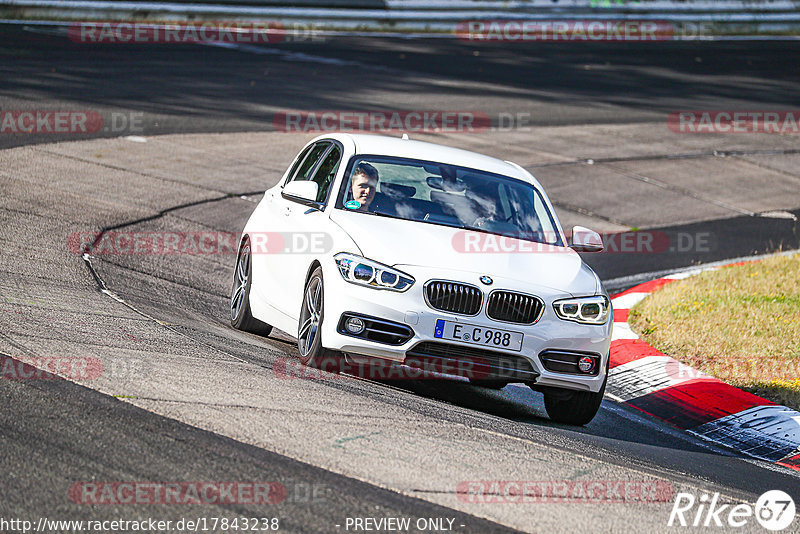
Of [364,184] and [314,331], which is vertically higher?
[364,184]

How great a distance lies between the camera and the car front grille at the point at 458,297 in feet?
22.5

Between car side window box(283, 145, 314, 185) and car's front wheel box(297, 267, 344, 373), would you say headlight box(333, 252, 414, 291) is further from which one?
car side window box(283, 145, 314, 185)

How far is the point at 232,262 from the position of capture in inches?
448

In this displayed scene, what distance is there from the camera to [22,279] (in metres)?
8.20

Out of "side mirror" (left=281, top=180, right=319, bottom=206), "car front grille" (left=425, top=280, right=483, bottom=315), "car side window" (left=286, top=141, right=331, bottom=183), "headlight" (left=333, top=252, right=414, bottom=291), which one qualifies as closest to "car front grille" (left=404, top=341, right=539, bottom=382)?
"car front grille" (left=425, top=280, right=483, bottom=315)

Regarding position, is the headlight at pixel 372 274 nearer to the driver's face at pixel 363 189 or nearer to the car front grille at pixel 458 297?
the car front grille at pixel 458 297

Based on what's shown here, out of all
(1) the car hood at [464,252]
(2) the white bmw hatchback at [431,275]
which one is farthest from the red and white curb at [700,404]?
(1) the car hood at [464,252]

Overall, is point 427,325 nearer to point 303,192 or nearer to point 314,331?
point 314,331

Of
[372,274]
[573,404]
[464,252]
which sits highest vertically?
[464,252]

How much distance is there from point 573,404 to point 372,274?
1.70 metres

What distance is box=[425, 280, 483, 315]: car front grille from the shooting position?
687cm

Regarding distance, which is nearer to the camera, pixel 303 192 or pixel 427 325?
pixel 427 325

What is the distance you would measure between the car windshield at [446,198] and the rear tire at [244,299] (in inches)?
49.7

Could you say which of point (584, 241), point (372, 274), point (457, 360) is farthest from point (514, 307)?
point (584, 241)
